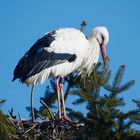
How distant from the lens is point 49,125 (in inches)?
367

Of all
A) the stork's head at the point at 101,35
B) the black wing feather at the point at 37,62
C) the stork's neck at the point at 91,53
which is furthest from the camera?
the stork's head at the point at 101,35

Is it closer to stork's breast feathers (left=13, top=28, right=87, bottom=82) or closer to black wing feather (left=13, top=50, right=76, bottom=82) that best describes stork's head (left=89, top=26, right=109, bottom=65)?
stork's breast feathers (left=13, top=28, right=87, bottom=82)

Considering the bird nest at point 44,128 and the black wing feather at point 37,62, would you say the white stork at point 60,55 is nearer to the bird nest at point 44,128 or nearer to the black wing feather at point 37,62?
the black wing feather at point 37,62

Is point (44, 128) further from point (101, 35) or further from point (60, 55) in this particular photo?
point (101, 35)

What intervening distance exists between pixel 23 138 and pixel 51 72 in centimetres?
306

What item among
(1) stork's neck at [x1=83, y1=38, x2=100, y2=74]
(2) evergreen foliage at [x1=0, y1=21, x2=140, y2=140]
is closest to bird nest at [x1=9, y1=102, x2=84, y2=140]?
(2) evergreen foliage at [x1=0, y1=21, x2=140, y2=140]

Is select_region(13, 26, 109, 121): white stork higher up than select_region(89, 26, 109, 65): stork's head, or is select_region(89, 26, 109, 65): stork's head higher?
select_region(89, 26, 109, 65): stork's head

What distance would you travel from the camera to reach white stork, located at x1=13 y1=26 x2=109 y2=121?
10914 mm

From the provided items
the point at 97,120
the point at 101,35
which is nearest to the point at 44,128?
the point at 97,120

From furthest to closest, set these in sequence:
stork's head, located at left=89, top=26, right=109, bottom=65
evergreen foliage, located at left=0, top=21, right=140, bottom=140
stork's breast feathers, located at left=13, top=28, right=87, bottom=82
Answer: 1. stork's head, located at left=89, top=26, right=109, bottom=65
2. stork's breast feathers, located at left=13, top=28, right=87, bottom=82
3. evergreen foliage, located at left=0, top=21, right=140, bottom=140

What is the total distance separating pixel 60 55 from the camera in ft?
37.9

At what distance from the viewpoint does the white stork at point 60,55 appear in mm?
10914

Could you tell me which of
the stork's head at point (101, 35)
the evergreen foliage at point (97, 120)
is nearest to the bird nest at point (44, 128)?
the evergreen foliage at point (97, 120)

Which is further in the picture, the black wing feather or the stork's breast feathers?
the stork's breast feathers
